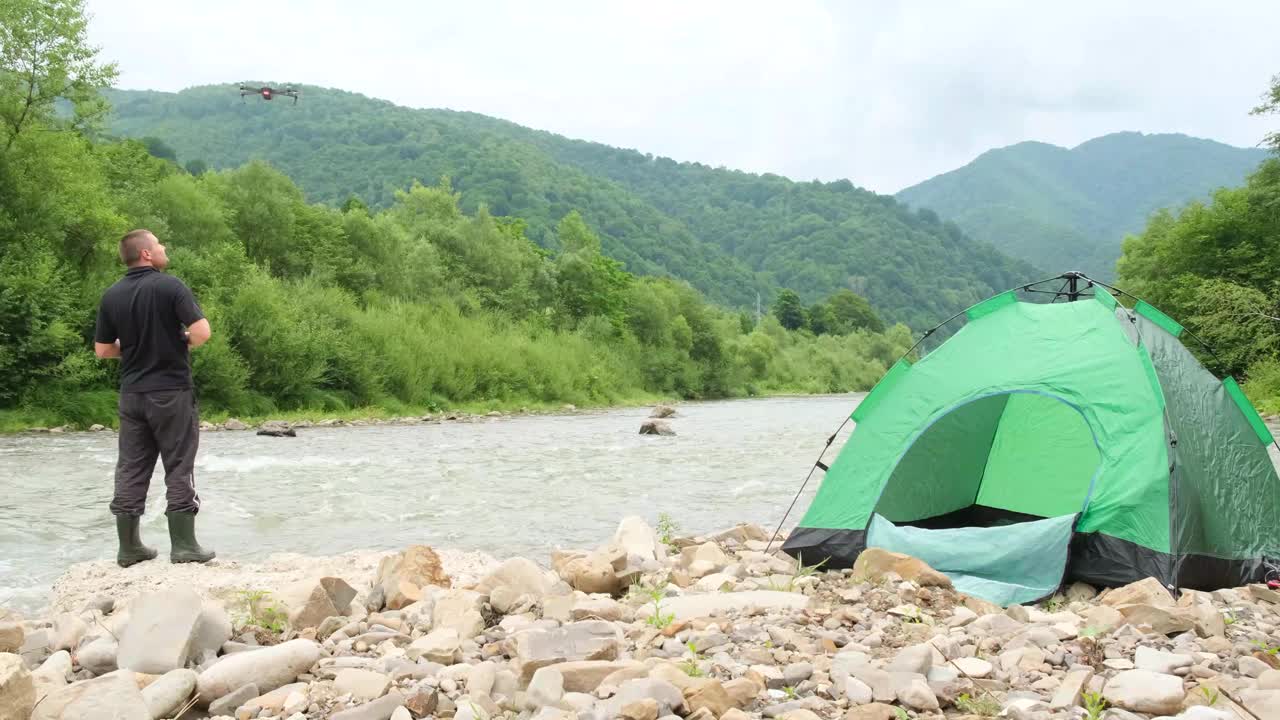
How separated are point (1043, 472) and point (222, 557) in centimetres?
703

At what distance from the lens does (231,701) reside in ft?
12.6

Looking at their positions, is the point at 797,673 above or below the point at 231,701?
above

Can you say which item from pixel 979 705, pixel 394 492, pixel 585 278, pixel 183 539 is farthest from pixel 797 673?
pixel 585 278

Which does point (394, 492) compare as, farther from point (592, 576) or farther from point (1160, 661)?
point (1160, 661)

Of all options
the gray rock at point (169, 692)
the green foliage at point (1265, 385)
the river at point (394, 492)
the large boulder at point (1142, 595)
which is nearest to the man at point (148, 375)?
the river at point (394, 492)

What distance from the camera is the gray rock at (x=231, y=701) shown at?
3818mm

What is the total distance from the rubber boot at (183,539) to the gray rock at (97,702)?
10.0 feet

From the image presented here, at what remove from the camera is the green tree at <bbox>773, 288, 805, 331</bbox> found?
103 meters

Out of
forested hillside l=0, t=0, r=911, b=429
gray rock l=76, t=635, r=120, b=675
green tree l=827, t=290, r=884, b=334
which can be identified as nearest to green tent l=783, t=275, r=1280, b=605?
gray rock l=76, t=635, r=120, b=675

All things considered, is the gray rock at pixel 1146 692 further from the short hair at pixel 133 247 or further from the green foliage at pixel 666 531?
the short hair at pixel 133 247

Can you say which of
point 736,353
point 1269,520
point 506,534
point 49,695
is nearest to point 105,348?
point 49,695

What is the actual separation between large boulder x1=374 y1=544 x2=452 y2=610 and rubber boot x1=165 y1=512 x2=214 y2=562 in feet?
4.53

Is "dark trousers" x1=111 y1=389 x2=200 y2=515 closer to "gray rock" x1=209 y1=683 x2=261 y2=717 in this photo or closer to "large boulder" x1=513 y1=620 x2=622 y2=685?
"gray rock" x1=209 y1=683 x2=261 y2=717

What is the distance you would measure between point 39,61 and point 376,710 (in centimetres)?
Answer: 2642
